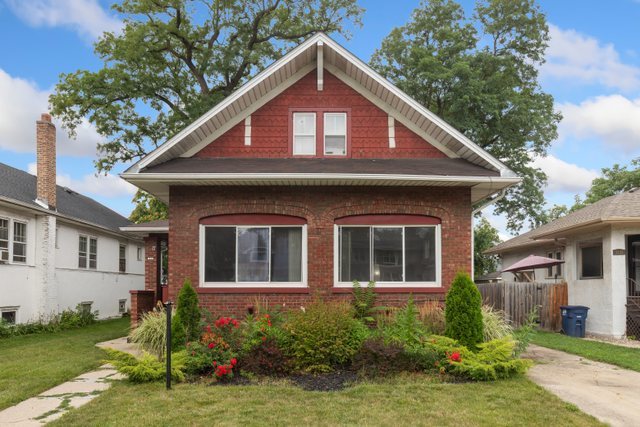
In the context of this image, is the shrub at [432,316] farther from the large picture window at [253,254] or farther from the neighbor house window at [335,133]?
the neighbor house window at [335,133]

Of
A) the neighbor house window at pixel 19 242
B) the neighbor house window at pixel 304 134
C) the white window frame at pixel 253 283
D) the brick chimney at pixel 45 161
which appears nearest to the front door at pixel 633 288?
the white window frame at pixel 253 283

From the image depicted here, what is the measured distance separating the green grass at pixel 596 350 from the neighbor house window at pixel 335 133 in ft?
22.2

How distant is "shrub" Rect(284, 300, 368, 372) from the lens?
8.99 m

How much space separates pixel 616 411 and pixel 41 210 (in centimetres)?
1677

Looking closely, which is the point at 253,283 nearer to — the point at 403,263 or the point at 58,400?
the point at 403,263

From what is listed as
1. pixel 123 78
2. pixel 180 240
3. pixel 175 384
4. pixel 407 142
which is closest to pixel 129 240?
pixel 123 78

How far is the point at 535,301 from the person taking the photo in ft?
59.6

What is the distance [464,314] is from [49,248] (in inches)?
579

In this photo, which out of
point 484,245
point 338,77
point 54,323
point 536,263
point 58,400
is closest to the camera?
point 58,400

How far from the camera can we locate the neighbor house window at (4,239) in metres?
16.5

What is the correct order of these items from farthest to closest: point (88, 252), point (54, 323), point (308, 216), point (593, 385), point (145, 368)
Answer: point (88, 252)
point (54, 323)
point (308, 216)
point (593, 385)
point (145, 368)

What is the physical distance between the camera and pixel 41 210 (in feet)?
59.1

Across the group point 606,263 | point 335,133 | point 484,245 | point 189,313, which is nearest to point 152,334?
point 189,313

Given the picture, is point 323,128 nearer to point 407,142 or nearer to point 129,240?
point 407,142
